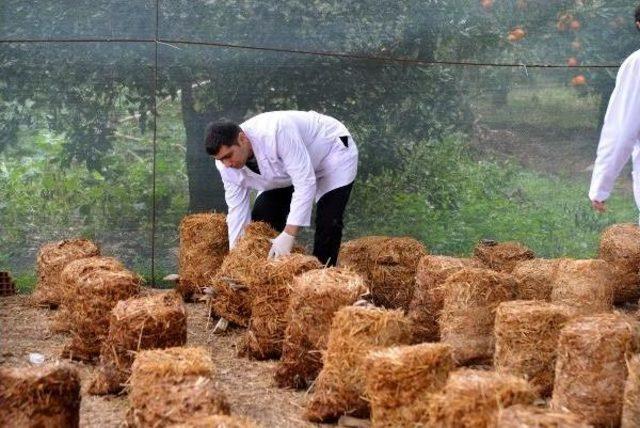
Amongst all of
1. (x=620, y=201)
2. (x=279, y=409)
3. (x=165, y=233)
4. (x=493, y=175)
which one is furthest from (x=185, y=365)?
(x=620, y=201)

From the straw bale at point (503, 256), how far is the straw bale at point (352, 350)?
2.70m

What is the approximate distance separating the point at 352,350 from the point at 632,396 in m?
1.40

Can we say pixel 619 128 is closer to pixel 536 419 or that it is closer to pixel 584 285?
pixel 584 285

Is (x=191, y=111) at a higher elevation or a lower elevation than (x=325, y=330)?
higher

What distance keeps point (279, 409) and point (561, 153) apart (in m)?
4.75

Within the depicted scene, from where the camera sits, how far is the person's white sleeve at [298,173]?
23.8 ft

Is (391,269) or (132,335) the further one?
(391,269)

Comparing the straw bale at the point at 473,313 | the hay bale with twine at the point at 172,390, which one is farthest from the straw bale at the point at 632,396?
the hay bale with twine at the point at 172,390

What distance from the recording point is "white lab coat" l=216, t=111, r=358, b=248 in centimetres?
731

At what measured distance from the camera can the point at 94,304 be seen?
6.29 m

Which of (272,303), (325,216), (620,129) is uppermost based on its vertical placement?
(620,129)

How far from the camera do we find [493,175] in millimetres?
9453

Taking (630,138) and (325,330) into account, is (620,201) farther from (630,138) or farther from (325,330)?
(325,330)

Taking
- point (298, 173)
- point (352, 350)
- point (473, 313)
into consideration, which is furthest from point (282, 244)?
point (352, 350)
